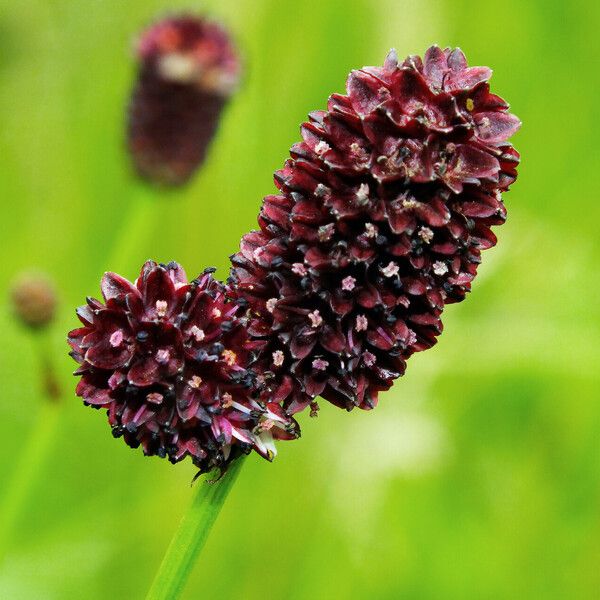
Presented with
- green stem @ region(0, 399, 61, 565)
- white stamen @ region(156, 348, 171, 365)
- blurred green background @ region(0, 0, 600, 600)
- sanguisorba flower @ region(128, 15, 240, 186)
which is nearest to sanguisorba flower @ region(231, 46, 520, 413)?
white stamen @ region(156, 348, 171, 365)

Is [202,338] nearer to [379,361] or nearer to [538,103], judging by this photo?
[379,361]

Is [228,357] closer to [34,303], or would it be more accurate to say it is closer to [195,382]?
[195,382]

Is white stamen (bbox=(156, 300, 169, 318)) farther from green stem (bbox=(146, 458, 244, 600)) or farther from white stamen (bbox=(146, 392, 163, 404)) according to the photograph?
green stem (bbox=(146, 458, 244, 600))

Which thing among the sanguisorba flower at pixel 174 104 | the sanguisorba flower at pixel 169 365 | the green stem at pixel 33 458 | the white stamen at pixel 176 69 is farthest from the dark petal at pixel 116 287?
the white stamen at pixel 176 69

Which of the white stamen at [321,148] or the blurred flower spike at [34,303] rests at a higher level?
the white stamen at [321,148]

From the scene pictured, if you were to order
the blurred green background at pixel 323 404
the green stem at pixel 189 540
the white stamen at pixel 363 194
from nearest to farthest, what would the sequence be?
the white stamen at pixel 363 194 < the green stem at pixel 189 540 < the blurred green background at pixel 323 404

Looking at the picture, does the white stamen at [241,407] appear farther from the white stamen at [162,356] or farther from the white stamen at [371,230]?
the white stamen at [371,230]

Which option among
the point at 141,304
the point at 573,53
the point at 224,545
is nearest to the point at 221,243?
the point at 224,545
